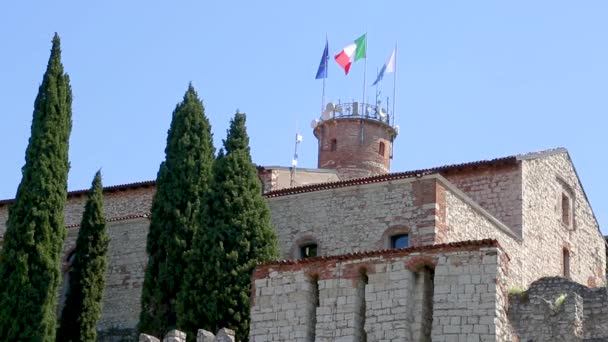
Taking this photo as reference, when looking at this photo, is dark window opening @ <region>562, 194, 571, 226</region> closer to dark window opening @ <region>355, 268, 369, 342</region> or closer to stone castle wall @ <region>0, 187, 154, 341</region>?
stone castle wall @ <region>0, 187, 154, 341</region>

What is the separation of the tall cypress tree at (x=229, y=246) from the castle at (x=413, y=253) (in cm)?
227

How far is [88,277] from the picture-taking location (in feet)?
121

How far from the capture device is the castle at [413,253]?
77.2ft

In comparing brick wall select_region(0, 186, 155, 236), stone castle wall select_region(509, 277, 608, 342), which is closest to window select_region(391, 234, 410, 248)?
stone castle wall select_region(509, 277, 608, 342)

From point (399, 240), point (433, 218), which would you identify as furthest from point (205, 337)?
point (399, 240)

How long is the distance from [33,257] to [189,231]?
403 cm

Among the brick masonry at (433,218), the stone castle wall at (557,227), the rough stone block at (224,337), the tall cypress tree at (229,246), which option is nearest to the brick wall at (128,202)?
the brick masonry at (433,218)

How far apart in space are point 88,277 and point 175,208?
296cm

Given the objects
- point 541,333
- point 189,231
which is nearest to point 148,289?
point 189,231

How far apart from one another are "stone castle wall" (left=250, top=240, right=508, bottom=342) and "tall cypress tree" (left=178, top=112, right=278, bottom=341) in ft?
18.9

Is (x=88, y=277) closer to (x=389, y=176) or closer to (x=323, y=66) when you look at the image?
(x=389, y=176)

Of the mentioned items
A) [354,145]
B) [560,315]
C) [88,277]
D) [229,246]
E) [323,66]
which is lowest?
[560,315]

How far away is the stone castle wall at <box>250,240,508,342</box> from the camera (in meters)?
23.2

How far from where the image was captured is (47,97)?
35.7 m
